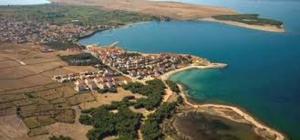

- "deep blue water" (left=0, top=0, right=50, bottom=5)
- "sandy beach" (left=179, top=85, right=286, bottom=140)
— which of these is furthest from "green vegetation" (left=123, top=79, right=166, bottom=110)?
"deep blue water" (left=0, top=0, right=50, bottom=5)

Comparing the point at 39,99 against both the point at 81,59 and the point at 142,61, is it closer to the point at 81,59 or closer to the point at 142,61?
the point at 81,59

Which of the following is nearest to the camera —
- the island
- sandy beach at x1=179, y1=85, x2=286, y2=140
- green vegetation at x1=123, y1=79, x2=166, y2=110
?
sandy beach at x1=179, y1=85, x2=286, y2=140

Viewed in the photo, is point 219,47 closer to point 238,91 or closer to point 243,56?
point 243,56

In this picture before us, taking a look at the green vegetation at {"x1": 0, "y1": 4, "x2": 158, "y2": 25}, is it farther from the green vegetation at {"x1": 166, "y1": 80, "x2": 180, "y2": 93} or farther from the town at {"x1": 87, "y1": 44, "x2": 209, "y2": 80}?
the green vegetation at {"x1": 166, "y1": 80, "x2": 180, "y2": 93}

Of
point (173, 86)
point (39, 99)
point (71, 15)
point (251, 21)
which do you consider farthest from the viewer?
point (71, 15)

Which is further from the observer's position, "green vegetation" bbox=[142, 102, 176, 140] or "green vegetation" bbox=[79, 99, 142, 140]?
"green vegetation" bbox=[79, 99, 142, 140]

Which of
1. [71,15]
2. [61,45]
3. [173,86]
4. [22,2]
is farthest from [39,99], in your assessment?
[22,2]

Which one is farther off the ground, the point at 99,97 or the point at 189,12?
the point at 189,12
